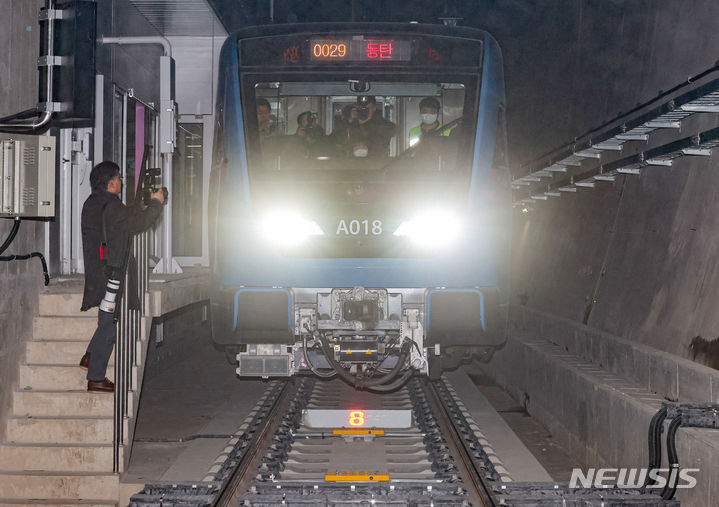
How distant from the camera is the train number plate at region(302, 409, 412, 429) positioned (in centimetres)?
884

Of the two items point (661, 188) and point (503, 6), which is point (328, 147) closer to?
point (661, 188)

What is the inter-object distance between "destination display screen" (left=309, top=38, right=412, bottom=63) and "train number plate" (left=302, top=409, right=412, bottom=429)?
329 cm

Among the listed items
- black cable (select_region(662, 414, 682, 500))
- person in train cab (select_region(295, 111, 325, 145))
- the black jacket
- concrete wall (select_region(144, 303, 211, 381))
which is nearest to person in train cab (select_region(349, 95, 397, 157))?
person in train cab (select_region(295, 111, 325, 145))

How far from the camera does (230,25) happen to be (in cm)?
1616

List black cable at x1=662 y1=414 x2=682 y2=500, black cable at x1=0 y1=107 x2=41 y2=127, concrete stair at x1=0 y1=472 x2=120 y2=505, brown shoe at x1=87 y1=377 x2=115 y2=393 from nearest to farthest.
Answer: black cable at x1=662 y1=414 x2=682 y2=500 < concrete stair at x1=0 y1=472 x2=120 y2=505 < black cable at x1=0 y1=107 x2=41 y2=127 < brown shoe at x1=87 y1=377 x2=115 y2=393

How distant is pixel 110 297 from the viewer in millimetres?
7789

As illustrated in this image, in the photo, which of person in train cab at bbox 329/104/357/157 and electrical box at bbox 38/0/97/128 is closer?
electrical box at bbox 38/0/97/128

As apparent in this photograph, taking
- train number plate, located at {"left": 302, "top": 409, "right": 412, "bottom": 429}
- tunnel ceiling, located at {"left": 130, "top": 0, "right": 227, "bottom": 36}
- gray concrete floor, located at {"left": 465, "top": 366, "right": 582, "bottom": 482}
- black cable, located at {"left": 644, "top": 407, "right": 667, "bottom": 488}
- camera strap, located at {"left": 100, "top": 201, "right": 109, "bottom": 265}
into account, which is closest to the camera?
black cable, located at {"left": 644, "top": 407, "right": 667, "bottom": 488}

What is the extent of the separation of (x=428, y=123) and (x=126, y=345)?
3.33 m

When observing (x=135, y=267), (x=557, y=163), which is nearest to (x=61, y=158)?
(x=135, y=267)

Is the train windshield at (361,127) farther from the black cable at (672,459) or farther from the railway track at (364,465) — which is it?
the black cable at (672,459)

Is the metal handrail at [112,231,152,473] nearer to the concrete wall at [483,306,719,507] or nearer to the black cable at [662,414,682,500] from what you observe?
the concrete wall at [483,306,719,507]

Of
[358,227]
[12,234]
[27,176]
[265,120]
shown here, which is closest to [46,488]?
[12,234]

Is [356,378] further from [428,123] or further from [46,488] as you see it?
[46,488]
